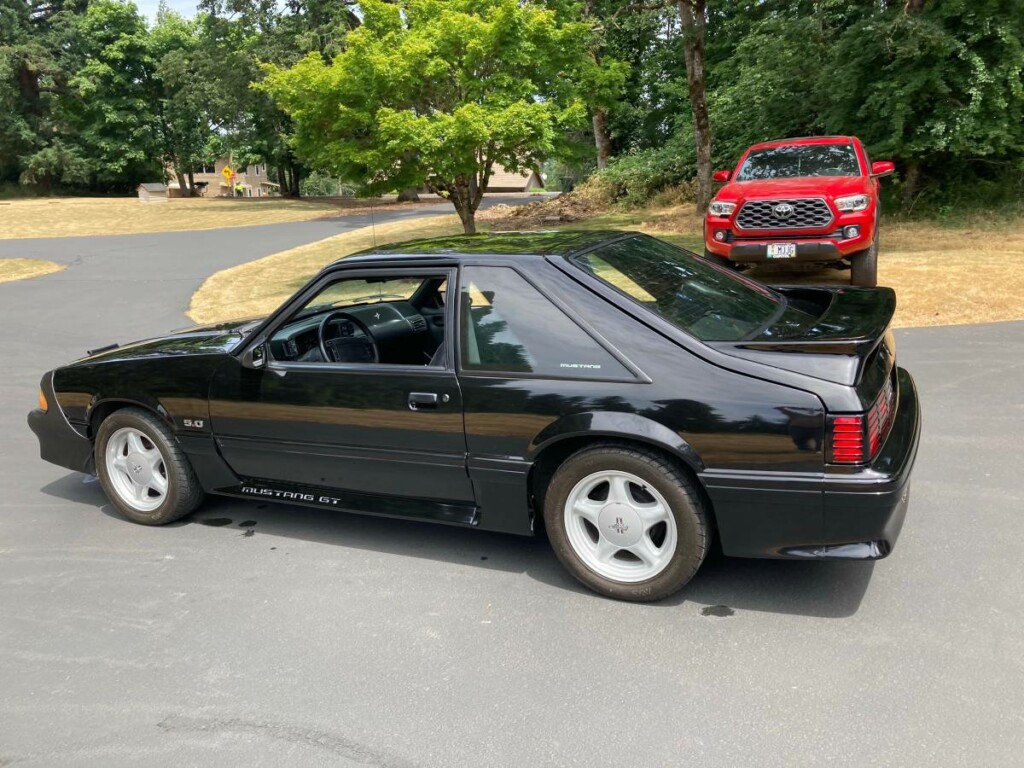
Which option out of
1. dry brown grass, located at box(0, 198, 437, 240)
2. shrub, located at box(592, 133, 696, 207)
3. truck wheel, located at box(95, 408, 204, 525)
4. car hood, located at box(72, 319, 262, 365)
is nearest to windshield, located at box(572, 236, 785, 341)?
car hood, located at box(72, 319, 262, 365)

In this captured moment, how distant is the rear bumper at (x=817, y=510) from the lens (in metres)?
3.02

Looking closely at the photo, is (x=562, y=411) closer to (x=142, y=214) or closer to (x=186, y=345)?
(x=186, y=345)

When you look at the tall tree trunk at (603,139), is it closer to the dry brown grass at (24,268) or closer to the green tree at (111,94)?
the dry brown grass at (24,268)

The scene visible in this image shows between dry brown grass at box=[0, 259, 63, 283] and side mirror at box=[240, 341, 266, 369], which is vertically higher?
side mirror at box=[240, 341, 266, 369]

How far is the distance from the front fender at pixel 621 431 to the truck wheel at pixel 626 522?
0.10 m

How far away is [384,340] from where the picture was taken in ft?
15.2

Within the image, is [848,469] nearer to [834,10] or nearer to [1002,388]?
[1002,388]

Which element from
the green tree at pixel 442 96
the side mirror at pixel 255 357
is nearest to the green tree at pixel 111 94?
the green tree at pixel 442 96

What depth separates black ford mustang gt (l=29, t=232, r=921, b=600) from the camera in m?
3.11

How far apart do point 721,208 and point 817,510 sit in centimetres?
765

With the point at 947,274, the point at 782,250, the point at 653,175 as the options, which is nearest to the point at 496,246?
the point at 782,250

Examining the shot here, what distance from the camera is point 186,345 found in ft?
15.2

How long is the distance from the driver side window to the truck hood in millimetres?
1537

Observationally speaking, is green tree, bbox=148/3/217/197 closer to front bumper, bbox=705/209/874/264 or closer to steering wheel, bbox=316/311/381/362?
front bumper, bbox=705/209/874/264
